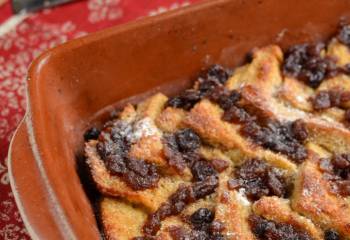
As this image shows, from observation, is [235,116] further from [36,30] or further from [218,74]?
[36,30]

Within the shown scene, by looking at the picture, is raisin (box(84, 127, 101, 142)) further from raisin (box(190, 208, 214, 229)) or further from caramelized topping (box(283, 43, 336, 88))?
caramelized topping (box(283, 43, 336, 88))

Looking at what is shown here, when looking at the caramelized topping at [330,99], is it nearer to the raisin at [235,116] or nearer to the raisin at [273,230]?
the raisin at [235,116]

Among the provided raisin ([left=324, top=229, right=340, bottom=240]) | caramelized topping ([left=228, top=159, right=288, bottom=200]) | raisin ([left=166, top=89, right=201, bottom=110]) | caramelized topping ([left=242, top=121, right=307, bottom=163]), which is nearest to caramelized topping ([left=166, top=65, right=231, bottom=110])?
raisin ([left=166, top=89, right=201, bottom=110])

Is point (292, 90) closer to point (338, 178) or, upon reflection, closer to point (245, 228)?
point (338, 178)

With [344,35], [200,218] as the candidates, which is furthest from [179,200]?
[344,35]

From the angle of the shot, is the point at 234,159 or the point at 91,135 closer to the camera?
the point at 234,159

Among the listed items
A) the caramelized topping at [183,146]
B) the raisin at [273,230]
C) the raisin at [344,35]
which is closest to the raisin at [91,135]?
the caramelized topping at [183,146]

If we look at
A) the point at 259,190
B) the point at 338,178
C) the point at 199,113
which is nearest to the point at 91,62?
the point at 199,113
